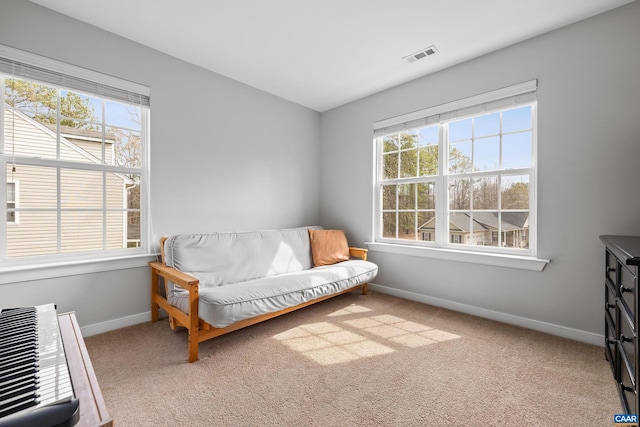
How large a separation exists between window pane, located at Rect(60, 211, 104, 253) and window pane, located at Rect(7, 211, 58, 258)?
5 cm

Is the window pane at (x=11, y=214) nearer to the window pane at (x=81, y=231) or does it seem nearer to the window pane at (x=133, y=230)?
the window pane at (x=81, y=231)

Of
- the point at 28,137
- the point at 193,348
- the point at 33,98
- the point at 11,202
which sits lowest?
the point at 193,348

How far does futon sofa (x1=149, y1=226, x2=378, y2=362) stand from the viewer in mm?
2123

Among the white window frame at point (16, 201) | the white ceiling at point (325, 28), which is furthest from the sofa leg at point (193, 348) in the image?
the white ceiling at point (325, 28)

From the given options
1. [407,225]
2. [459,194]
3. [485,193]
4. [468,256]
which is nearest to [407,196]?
[407,225]

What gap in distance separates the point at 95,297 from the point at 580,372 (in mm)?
3668

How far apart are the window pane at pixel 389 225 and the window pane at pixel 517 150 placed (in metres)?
1.34

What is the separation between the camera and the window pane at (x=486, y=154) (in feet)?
9.42

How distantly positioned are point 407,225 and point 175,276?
2.58 metres

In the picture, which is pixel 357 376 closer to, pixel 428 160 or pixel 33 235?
pixel 428 160

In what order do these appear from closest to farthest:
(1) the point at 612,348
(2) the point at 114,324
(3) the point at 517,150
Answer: (1) the point at 612,348 → (2) the point at 114,324 → (3) the point at 517,150

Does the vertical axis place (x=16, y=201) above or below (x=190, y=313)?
above

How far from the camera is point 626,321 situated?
1.66 metres

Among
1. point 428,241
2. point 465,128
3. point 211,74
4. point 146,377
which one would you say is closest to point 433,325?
point 428,241
